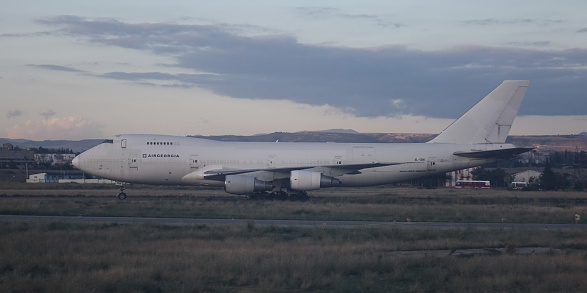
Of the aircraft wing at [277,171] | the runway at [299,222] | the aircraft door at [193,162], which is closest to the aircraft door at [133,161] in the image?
the aircraft wing at [277,171]

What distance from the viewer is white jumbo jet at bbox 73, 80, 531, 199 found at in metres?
36.8

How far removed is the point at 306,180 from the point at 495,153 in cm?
1160

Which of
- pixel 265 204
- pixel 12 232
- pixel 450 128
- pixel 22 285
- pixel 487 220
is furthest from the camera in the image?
pixel 450 128

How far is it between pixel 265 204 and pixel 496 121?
1563 centimetres

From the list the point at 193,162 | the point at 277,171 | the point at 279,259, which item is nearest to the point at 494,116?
the point at 277,171

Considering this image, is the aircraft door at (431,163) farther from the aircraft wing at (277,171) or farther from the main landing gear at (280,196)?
the main landing gear at (280,196)

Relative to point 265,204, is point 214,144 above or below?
above

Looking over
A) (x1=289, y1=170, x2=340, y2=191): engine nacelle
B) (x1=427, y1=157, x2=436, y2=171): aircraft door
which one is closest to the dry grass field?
(x1=289, y1=170, x2=340, y2=191): engine nacelle

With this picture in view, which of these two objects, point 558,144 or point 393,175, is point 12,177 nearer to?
point 393,175

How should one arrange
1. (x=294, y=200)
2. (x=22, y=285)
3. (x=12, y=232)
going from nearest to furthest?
(x=22, y=285) → (x=12, y=232) → (x=294, y=200)

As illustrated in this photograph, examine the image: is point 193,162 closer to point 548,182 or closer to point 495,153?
point 495,153

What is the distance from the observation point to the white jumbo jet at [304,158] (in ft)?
121

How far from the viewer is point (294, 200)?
121ft

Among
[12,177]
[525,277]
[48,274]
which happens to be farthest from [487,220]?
[12,177]
